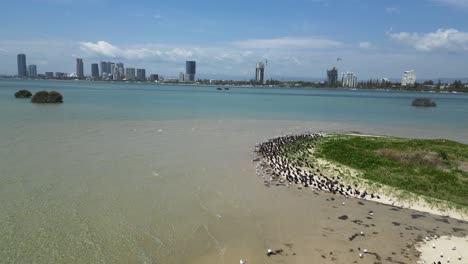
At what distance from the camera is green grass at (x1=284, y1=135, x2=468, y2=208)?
59.2 ft

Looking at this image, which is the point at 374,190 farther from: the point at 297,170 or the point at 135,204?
the point at 135,204

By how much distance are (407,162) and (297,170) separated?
7.08 metres

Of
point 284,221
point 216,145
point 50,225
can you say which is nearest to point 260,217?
point 284,221

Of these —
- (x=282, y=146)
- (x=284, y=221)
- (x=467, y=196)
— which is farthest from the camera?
(x=282, y=146)

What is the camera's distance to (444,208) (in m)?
15.8

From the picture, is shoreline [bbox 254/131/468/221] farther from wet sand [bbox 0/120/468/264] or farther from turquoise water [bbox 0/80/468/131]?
turquoise water [bbox 0/80/468/131]

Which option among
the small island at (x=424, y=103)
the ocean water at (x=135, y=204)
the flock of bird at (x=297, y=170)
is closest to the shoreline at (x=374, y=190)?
the flock of bird at (x=297, y=170)

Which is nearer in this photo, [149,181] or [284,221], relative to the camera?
[284,221]

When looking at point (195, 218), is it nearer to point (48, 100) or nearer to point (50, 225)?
point (50, 225)

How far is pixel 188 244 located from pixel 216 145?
18197 mm

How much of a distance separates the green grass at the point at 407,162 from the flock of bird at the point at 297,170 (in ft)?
1.33

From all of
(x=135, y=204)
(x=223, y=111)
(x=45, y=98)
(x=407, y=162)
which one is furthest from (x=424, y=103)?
(x=135, y=204)

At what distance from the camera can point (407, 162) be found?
22.1 meters

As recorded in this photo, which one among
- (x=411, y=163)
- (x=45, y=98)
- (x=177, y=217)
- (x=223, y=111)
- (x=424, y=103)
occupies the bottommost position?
(x=223, y=111)
